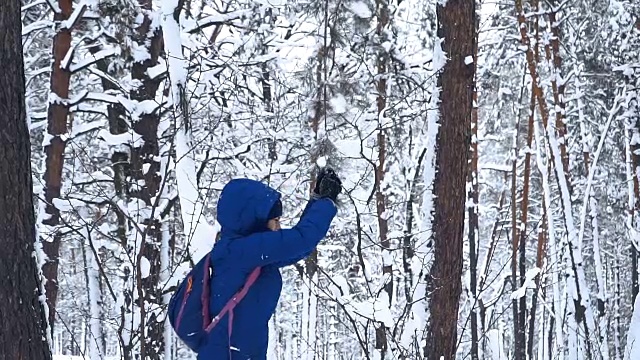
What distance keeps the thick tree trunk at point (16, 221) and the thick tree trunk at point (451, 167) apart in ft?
8.18

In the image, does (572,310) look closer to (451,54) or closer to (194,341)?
(451,54)

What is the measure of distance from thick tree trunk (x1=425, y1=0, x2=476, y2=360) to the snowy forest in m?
0.01

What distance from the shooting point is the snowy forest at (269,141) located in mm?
4488

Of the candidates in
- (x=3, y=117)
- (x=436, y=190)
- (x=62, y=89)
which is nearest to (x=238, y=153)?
(x=62, y=89)

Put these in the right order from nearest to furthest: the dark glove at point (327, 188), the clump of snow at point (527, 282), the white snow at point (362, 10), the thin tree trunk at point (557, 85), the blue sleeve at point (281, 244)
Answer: the blue sleeve at point (281, 244), the dark glove at point (327, 188), the clump of snow at point (527, 282), the white snow at point (362, 10), the thin tree trunk at point (557, 85)

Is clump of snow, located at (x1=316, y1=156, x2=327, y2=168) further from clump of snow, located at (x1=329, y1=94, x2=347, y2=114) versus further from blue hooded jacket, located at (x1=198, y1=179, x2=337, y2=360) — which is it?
blue hooded jacket, located at (x1=198, y1=179, x2=337, y2=360)

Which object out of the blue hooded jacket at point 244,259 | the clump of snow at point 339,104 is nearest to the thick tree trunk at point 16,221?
the blue hooded jacket at point 244,259

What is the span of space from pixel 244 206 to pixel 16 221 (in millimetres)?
1337

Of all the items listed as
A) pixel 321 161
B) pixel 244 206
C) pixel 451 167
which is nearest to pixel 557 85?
pixel 321 161

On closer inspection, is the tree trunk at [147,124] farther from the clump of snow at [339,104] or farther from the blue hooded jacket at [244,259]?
the blue hooded jacket at [244,259]

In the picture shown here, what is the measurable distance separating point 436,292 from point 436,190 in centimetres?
69

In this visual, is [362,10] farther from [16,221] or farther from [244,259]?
[244,259]

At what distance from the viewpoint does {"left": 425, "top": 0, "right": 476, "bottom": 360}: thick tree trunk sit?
190 inches

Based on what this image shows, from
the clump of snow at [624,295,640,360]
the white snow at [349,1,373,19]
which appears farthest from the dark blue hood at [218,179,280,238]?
the white snow at [349,1,373,19]
